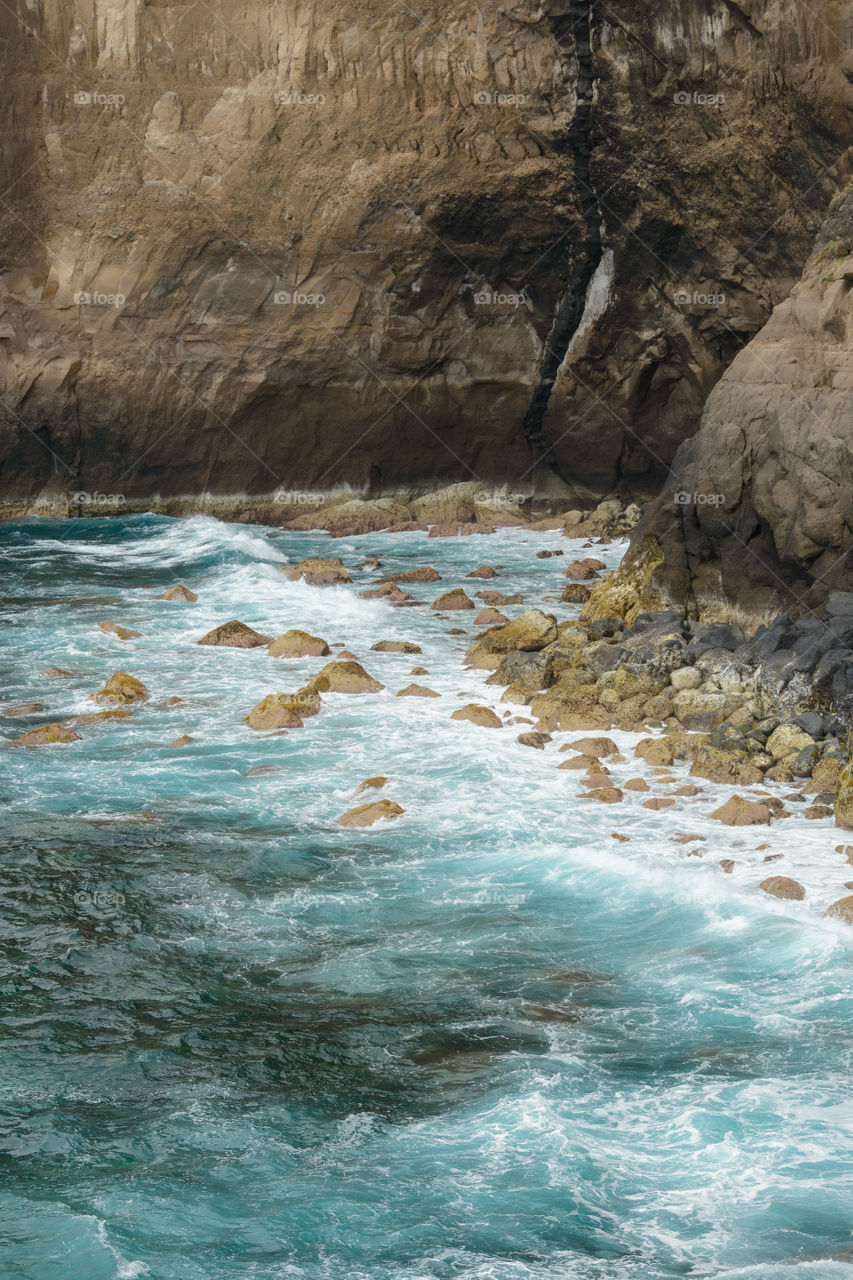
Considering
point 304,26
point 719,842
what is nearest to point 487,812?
point 719,842

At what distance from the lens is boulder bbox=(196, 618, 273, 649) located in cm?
2300

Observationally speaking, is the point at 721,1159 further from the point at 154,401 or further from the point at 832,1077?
the point at 154,401

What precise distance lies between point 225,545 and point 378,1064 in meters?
23.6

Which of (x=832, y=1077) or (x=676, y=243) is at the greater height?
(x=676, y=243)

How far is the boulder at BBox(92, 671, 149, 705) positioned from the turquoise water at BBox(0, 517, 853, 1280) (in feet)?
4.33

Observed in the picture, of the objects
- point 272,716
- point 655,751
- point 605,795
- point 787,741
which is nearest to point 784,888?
point 605,795

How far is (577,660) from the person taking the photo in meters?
20.2

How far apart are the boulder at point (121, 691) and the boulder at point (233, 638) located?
319 centimetres

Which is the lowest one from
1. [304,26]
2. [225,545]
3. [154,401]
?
[225,545]

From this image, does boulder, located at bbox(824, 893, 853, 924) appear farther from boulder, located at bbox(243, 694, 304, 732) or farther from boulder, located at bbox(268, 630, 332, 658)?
boulder, located at bbox(268, 630, 332, 658)

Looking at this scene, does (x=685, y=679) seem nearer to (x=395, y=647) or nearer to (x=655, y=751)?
(x=655, y=751)

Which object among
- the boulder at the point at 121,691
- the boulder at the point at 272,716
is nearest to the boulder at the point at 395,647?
the boulder at the point at 272,716

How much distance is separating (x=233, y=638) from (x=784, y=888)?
12692 mm

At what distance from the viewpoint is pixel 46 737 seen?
57.3 ft
